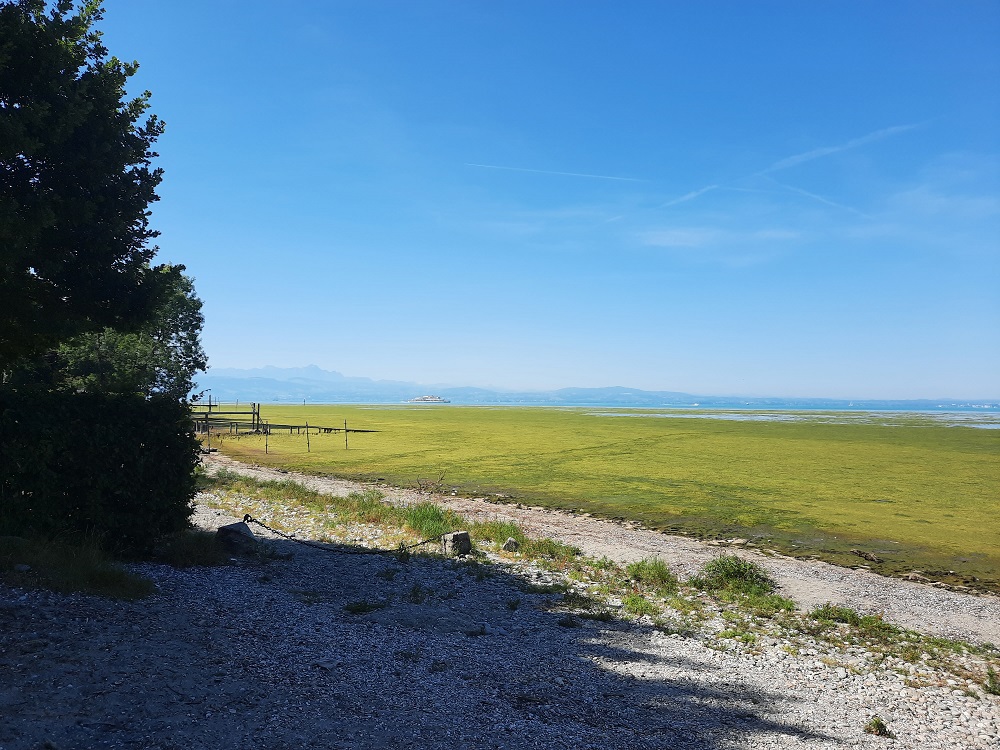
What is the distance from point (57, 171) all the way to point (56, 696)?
11.2 metres

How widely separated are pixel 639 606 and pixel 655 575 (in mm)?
2819

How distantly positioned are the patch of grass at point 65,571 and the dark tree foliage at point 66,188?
5.08 m

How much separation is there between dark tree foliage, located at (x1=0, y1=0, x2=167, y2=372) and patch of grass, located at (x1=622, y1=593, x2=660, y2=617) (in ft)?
43.5

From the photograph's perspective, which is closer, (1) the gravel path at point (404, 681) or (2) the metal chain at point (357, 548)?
(1) the gravel path at point (404, 681)

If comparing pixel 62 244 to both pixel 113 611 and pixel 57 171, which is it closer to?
pixel 57 171

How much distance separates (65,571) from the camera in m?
8.98

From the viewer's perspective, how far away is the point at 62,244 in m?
12.6

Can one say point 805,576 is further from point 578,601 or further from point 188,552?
point 188,552

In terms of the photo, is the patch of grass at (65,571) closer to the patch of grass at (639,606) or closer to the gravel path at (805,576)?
the patch of grass at (639,606)

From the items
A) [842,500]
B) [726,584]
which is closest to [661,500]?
[842,500]

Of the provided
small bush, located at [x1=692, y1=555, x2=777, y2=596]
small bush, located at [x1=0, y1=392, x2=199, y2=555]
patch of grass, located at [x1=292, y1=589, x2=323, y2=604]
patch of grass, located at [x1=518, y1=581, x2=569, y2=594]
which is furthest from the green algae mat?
small bush, located at [x1=0, y1=392, x2=199, y2=555]

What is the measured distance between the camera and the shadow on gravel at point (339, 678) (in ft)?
20.0

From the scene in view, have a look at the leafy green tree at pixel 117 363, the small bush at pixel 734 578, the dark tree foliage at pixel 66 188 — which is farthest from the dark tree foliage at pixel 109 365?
the small bush at pixel 734 578

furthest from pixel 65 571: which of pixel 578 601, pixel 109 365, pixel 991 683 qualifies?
pixel 109 365
